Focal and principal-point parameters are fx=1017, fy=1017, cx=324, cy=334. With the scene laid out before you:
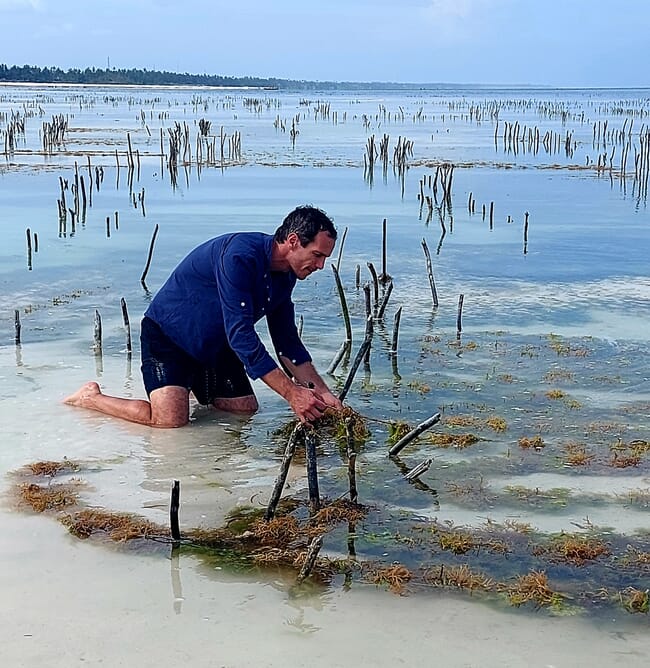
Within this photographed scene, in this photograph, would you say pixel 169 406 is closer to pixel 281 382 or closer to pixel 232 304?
pixel 232 304

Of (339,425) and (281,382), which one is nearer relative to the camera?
(281,382)

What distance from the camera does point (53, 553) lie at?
4.62m

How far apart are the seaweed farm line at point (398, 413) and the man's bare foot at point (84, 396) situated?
0.09 meters

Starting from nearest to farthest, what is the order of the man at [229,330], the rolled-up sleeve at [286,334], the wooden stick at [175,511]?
the wooden stick at [175,511], the man at [229,330], the rolled-up sleeve at [286,334]

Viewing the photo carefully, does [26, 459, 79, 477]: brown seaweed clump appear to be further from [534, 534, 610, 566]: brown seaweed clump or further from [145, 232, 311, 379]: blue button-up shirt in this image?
[534, 534, 610, 566]: brown seaweed clump

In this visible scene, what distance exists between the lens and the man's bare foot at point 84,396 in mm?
6789

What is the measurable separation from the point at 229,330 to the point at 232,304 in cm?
14

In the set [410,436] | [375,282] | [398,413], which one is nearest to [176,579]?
[410,436]

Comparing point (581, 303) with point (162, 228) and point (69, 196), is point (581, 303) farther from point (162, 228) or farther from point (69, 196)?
point (69, 196)

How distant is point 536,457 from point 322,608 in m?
2.24

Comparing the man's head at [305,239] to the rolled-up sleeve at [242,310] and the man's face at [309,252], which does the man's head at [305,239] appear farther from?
the rolled-up sleeve at [242,310]

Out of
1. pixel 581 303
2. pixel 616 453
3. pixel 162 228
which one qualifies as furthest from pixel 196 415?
pixel 162 228

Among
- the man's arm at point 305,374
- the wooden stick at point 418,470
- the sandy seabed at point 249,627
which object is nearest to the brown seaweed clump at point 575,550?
the sandy seabed at point 249,627

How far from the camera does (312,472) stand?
16.2ft
